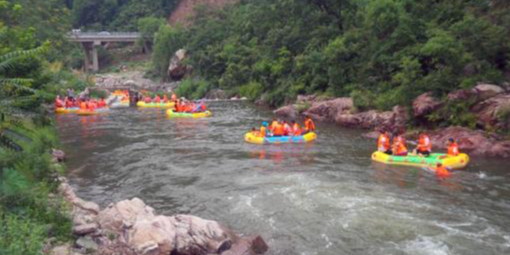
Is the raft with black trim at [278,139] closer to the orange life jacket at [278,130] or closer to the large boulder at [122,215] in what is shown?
the orange life jacket at [278,130]

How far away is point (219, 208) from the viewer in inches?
481

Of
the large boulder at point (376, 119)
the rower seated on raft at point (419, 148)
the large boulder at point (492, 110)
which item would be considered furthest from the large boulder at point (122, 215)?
the large boulder at point (376, 119)

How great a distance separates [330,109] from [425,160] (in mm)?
11126

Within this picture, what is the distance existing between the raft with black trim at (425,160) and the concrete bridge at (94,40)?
60.1 metres

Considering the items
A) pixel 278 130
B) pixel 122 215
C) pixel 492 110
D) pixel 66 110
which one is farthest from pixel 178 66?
pixel 122 215

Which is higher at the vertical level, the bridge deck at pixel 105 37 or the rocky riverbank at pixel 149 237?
the bridge deck at pixel 105 37

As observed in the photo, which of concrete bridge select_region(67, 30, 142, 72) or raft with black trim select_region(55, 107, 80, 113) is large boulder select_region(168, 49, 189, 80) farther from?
raft with black trim select_region(55, 107, 80, 113)

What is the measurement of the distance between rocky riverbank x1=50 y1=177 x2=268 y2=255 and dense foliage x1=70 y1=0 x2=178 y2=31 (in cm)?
7428

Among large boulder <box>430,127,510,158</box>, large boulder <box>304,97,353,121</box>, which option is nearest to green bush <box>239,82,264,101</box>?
large boulder <box>304,97,353,121</box>

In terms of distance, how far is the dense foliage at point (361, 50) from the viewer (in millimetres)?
21594

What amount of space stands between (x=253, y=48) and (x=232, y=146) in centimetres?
2367

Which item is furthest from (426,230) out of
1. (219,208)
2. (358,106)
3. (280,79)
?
(280,79)

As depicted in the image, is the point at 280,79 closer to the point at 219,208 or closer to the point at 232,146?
the point at 232,146

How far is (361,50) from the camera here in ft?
96.0
